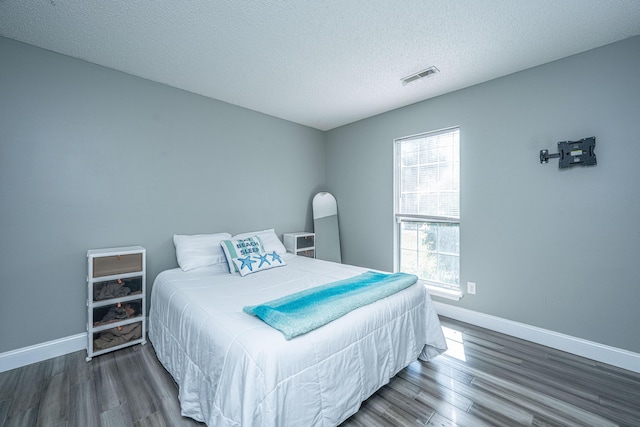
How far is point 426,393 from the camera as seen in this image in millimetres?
1787

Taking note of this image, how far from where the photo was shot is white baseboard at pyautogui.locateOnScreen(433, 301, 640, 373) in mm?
2066

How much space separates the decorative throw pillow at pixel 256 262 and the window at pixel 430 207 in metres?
1.73

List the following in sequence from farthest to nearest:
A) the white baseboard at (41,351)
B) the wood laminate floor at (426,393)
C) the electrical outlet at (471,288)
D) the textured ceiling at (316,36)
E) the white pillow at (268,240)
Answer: the white pillow at (268,240) < the electrical outlet at (471,288) < the white baseboard at (41,351) < the textured ceiling at (316,36) < the wood laminate floor at (426,393)

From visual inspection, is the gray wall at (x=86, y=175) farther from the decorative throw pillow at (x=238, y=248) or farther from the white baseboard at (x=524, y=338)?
the decorative throw pillow at (x=238, y=248)

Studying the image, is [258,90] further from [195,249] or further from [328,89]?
[195,249]

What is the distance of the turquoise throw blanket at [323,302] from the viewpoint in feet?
4.58

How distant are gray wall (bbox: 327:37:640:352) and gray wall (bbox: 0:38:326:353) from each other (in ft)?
8.71

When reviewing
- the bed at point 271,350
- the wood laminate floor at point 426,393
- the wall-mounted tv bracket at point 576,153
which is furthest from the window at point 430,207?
the bed at point 271,350

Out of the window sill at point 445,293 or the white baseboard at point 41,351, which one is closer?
the white baseboard at point 41,351

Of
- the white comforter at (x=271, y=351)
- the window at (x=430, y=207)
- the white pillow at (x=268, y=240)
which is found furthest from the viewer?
the white pillow at (x=268, y=240)

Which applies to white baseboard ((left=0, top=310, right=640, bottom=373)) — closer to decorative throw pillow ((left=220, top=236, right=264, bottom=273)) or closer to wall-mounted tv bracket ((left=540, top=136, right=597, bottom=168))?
decorative throw pillow ((left=220, top=236, right=264, bottom=273))

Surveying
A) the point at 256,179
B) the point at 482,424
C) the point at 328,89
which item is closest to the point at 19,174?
the point at 256,179

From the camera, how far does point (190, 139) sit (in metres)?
2.98

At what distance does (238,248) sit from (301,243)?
1.20 meters
